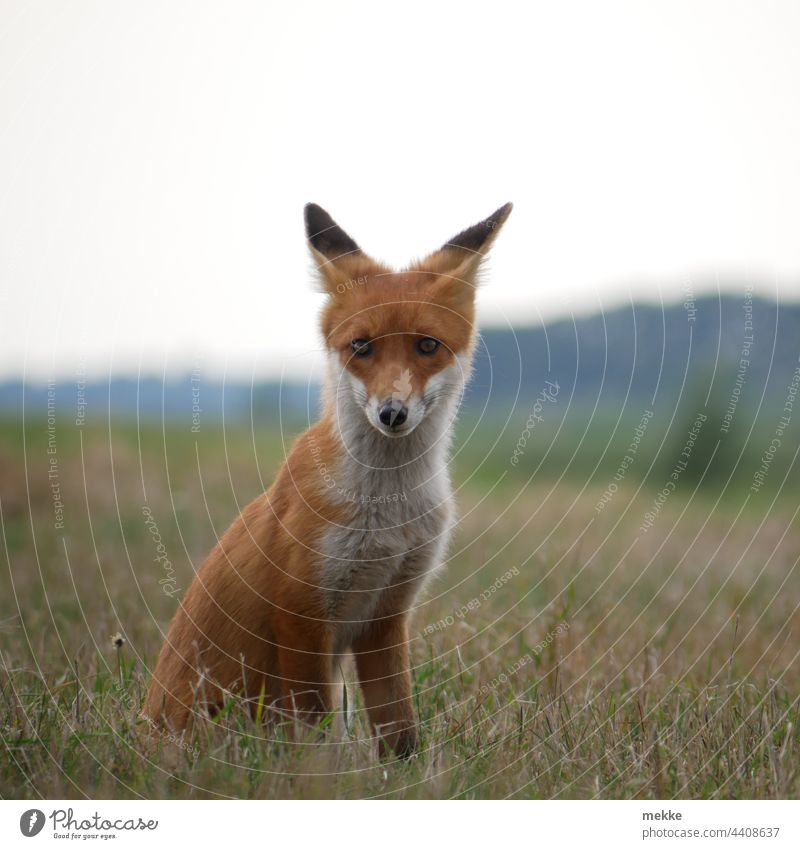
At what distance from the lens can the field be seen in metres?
4.50

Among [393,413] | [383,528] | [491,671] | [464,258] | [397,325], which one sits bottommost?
[491,671]

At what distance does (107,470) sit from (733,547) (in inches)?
394

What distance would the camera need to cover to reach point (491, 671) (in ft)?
21.0

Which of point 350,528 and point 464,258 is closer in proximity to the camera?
point 350,528

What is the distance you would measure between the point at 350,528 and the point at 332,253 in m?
1.81

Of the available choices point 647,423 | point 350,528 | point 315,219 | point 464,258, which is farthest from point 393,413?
point 647,423

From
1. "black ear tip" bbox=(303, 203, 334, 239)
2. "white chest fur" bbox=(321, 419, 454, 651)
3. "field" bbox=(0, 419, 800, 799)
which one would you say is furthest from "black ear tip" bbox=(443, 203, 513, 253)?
"field" bbox=(0, 419, 800, 799)

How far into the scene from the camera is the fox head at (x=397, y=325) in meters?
5.04

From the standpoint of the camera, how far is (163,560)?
1048cm

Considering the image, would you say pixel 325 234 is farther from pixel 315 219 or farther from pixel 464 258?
pixel 464 258

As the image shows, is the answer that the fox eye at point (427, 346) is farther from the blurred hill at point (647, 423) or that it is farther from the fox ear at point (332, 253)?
the blurred hill at point (647, 423)

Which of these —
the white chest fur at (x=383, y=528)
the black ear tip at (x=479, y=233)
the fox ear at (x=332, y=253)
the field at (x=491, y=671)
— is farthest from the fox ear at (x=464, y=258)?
the field at (x=491, y=671)

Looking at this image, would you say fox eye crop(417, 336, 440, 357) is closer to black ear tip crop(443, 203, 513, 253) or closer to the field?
black ear tip crop(443, 203, 513, 253)

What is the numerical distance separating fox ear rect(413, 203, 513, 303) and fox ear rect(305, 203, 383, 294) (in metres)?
0.41
